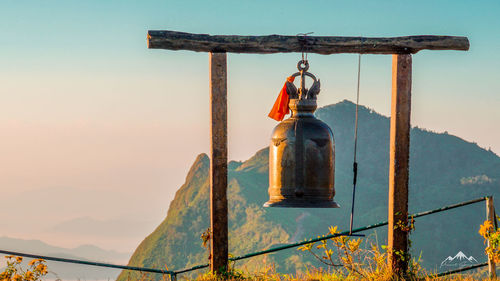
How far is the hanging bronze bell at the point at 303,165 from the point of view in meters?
6.55

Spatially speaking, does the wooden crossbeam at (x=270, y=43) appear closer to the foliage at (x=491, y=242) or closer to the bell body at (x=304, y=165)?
the bell body at (x=304, y=165)

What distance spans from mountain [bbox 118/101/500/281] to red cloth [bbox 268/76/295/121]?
8391 centimetres

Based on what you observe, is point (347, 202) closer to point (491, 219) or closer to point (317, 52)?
point (491, 219)

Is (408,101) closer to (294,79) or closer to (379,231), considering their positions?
(294,79)

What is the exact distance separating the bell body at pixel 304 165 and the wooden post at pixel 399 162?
152cm

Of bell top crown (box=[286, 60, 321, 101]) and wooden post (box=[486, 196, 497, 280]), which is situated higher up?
bell top crown (box=[286, 60, 321, 101])

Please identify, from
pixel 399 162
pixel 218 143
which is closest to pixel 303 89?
pixel 218 143

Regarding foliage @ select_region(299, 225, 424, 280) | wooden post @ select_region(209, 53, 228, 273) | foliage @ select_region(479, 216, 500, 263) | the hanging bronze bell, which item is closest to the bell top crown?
the hanging bronze bell

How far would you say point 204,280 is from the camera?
7621 mm

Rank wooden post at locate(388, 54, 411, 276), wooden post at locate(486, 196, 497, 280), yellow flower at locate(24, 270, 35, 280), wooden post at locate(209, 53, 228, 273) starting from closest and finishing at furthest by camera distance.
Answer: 1. yellow flower at locate(24, 270, 35, 280)
2. wooden post at locate(209, 53, 228, 273)
3. wooden post at locate(388, 54, 411, 276)
4. wooden post at locate(486, 196, 497, 280)

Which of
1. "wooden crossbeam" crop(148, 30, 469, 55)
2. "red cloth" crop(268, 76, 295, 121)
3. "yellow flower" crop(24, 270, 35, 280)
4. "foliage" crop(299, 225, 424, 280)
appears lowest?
"yellow flower" crop(24, 270, 35, 280)

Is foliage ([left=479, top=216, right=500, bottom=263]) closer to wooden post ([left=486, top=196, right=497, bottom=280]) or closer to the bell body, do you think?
wooden post ([left=486, top=196, right=497, bottom=280])

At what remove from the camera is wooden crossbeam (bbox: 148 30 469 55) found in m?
7.30

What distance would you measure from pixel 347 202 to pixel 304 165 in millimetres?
131014
